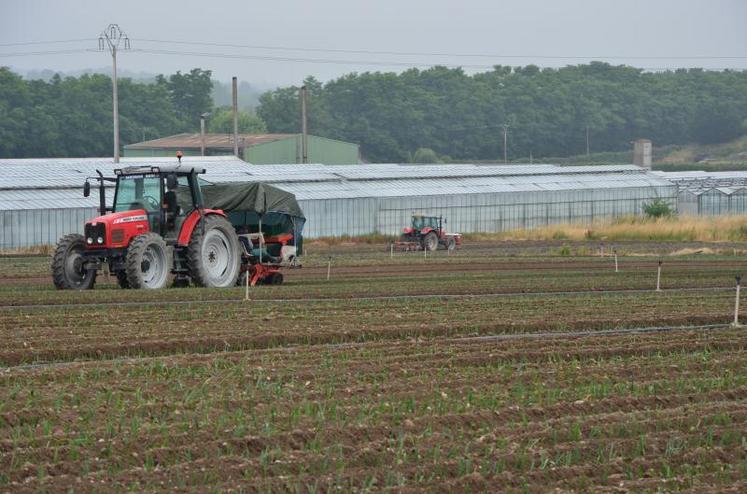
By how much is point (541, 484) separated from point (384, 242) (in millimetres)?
50273

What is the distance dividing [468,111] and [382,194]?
264 ft

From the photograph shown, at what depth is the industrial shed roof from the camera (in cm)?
5556

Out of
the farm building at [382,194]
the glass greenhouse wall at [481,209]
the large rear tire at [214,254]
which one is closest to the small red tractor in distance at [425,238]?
the glass greenhouse wall at [481,209]

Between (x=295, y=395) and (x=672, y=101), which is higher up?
(x=672, y=101)

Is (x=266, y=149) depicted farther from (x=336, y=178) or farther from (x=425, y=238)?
(x=425, y=238)

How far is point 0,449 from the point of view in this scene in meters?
11.0

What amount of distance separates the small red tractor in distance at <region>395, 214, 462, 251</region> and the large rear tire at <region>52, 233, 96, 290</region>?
27413 millimetres

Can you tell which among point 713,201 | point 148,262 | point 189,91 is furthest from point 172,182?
point 189,91

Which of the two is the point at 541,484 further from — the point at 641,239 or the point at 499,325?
the point at 641,239

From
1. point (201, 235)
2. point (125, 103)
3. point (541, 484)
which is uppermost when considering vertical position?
point (125, 103)

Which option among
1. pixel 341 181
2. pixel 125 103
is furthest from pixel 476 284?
pixel 125 103

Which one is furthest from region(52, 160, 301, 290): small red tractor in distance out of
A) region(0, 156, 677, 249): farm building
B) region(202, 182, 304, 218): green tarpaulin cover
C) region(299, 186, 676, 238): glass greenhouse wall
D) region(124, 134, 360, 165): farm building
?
region(124, 134, 360, 165): farm building

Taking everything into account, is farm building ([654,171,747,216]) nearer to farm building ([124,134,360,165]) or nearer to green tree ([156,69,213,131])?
farm building ([124,134,360,165])

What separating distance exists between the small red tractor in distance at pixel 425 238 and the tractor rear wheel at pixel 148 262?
2710cm
